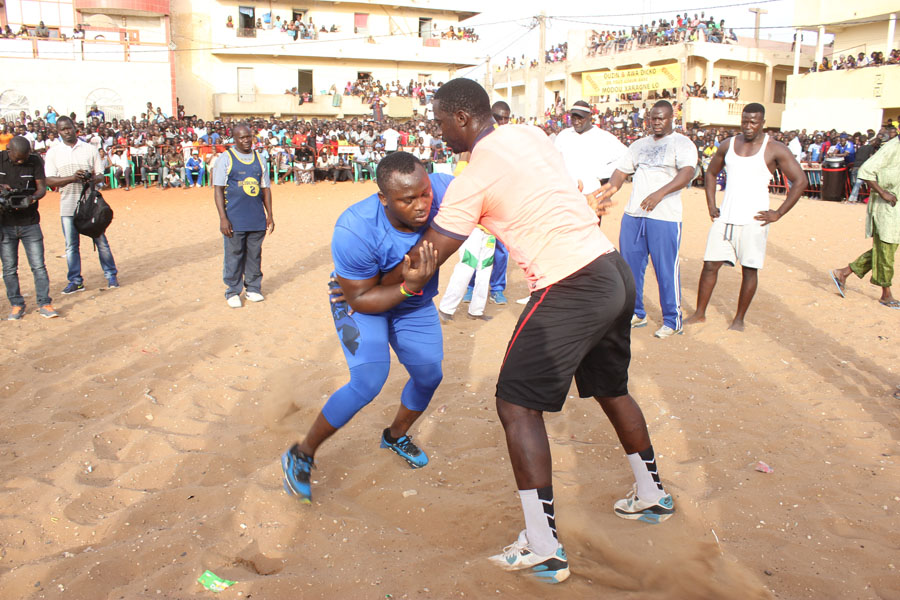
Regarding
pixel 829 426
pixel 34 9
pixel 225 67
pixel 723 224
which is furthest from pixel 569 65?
pixel 829 426

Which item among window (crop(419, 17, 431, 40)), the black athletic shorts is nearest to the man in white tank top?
the black athletic shorts

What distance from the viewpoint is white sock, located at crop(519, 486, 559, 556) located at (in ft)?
8.54

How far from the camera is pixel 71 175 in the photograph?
23.7 feet

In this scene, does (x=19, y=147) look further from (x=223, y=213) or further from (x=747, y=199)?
(x=747, y=199)

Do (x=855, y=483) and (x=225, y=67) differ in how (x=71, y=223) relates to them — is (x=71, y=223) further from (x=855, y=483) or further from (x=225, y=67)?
(x=225, y=67)

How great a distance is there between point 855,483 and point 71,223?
7652mm

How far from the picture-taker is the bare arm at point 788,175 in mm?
5684

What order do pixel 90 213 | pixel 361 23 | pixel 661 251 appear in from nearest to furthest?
pixel 661 251
pixel 90 213
pixel 361 23

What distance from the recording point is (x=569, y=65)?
41.1 metres

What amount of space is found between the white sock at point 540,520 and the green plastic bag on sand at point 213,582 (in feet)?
3.96

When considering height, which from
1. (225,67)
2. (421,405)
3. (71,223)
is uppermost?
(225,67)

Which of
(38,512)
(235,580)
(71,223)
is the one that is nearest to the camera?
(235,580)

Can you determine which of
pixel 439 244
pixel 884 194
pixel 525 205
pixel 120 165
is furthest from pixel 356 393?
pixel 120 165

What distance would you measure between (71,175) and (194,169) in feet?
44.2
